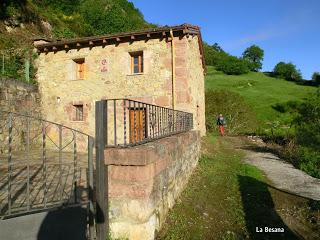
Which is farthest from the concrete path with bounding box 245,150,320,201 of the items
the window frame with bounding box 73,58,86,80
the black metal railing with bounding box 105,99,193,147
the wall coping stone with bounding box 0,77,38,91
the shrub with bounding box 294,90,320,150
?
the wall coping stone with bounding box 0,77,38,91

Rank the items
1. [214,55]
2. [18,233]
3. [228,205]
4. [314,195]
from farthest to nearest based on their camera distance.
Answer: [214,55]
[314,195]
[228,205]
[18,233]

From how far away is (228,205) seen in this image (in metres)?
6.79

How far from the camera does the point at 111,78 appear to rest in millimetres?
14547

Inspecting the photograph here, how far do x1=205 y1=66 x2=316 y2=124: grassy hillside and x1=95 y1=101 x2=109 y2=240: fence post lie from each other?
30.4 m

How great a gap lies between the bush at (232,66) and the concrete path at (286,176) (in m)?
44.7

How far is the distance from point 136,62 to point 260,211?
31.5 feet

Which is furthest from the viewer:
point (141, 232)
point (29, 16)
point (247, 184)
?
point (29, 16)

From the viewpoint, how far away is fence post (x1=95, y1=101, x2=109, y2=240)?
4492 mm

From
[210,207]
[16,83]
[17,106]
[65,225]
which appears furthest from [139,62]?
[65,225]

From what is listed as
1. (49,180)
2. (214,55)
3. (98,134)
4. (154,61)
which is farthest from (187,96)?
(214,55)

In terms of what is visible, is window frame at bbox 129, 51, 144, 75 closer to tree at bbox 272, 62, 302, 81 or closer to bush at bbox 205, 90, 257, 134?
bush at bbox 205, 90, 257, 134

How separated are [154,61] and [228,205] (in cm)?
836

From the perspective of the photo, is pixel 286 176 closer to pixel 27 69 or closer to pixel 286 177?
pixel 286 177

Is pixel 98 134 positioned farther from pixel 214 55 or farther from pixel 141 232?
pixel 214 55
